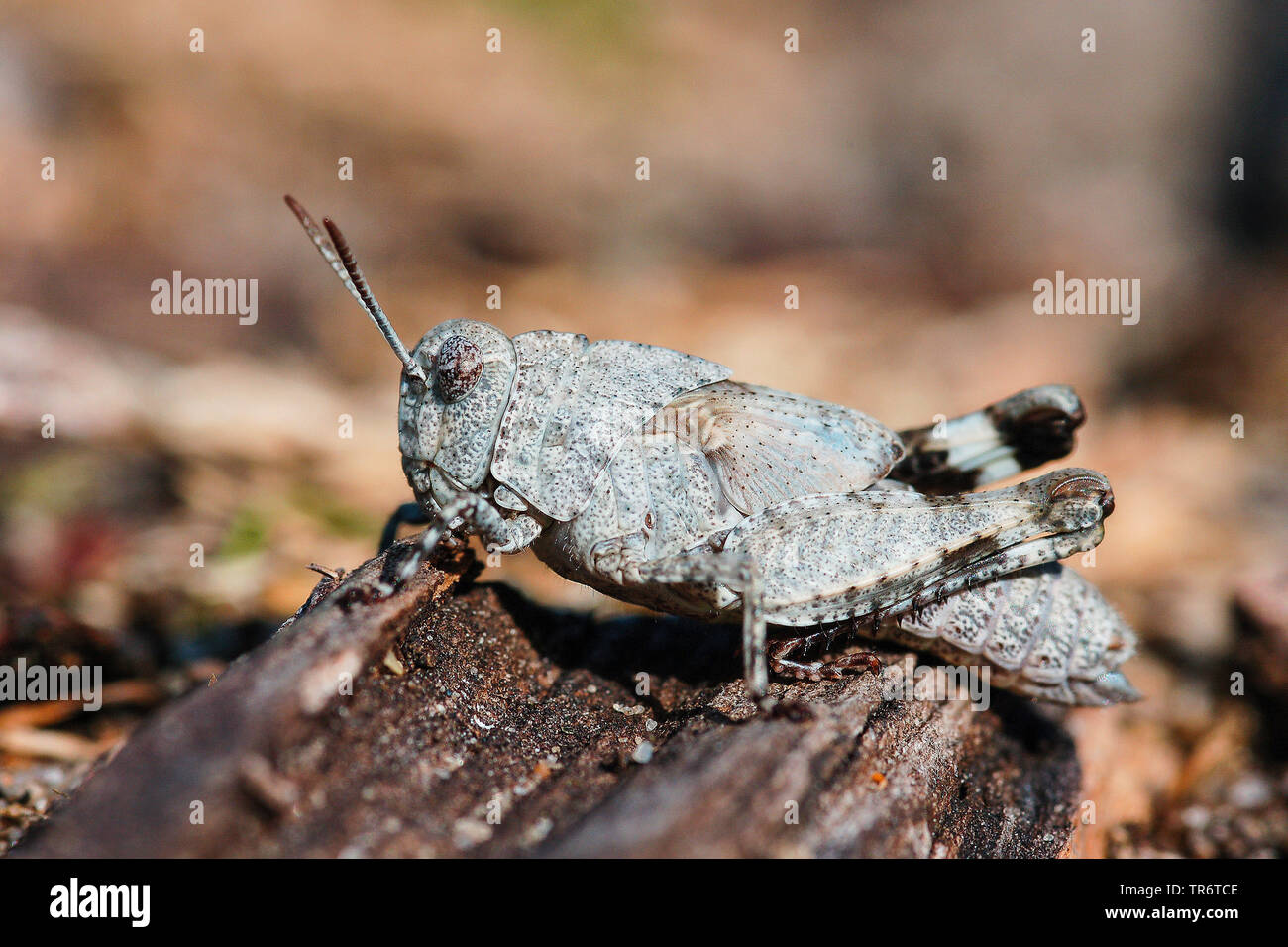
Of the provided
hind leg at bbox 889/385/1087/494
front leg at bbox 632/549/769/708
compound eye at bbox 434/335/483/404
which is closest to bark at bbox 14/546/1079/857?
front leg at bbox 632/549/769/708

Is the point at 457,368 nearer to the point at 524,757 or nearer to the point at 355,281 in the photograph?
the point at 355,281

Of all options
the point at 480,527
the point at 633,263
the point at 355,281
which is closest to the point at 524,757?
the point at 480,527

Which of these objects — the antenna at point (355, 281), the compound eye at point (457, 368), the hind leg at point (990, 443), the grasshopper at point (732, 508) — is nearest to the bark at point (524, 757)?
the grasshopper at point (732, 508)

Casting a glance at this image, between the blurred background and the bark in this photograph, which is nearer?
the bark

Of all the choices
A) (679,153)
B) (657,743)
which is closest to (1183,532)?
(657,743)

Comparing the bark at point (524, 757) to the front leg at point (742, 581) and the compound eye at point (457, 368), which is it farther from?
the compound eye at point (457, 368)

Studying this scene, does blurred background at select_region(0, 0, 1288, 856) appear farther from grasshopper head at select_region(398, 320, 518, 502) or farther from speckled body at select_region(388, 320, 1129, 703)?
grasshopper head at select_region(398, 320, 518, 502)
